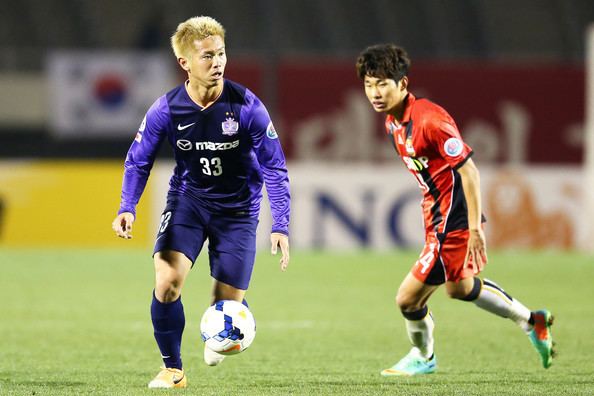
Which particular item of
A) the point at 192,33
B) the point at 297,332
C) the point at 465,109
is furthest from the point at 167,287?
the point at 465,109

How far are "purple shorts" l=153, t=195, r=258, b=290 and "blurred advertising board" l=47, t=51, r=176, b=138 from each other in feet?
44.6

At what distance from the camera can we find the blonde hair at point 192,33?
216 inches

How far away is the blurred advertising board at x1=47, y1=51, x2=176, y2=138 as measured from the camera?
19078 millimetres

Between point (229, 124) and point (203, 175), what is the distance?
0.32 meters

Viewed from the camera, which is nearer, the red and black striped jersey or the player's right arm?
the player's right arm

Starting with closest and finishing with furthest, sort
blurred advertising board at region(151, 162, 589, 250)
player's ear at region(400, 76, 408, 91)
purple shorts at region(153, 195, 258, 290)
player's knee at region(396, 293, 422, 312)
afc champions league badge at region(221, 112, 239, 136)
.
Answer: afc champions league badge at region(221, 112, 239, 136)
purple shorts at region(153, 195, 258, 290)
player's ear at region(400, 76, 408, 91)
player's knee at region(396, 293, 422, 312)
blurred advertising board at region(151, 162, 589, 250)

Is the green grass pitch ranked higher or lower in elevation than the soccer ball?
lower

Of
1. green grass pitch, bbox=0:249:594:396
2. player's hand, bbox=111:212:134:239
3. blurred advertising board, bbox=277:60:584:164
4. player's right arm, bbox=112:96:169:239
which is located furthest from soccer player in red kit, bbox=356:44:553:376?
blurred advertising board, bbox=277:60:584:164

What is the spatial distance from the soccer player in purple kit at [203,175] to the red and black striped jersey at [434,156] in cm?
74

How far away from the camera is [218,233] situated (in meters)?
5.78

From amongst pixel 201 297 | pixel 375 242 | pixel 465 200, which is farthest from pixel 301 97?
pixel 465 200

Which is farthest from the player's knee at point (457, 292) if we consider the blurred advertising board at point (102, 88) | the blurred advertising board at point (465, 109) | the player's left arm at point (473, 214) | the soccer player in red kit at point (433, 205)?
the blurred advertising board at point (102, 88)

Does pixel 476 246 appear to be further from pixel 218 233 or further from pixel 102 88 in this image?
pixel 102 88

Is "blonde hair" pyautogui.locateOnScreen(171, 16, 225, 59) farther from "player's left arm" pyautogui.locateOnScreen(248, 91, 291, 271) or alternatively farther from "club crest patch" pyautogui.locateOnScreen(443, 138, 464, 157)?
"club crest patch" pyautogui.locateOnScreen(443, 138, 464, 157)
